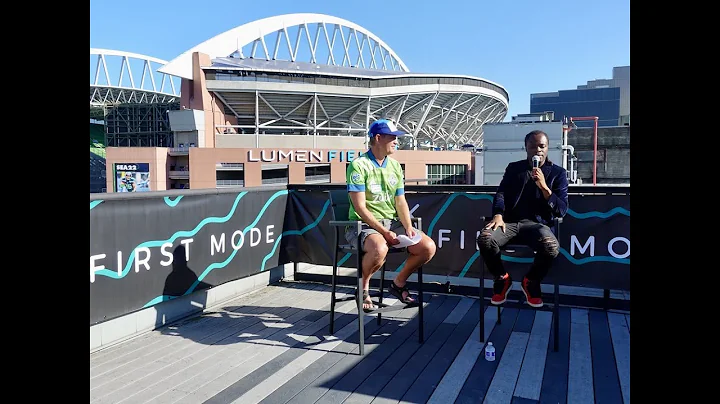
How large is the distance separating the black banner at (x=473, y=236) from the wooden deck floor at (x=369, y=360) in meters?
0.46

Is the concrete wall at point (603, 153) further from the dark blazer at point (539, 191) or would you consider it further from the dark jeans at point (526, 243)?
the dark jeans at point (526, 243)

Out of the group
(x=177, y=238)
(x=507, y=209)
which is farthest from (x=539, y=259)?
(x=177, y=238)

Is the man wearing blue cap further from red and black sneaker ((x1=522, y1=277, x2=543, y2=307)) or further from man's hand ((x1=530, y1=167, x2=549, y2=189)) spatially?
man's hand ((x1=530, y1=167, x2=549, y2=189))

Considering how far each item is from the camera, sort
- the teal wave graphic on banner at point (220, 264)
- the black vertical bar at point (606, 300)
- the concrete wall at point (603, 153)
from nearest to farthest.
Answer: the teal wave graphic on banner at point (220, 264)
the black vertical bar at point (606, 300)
the concrete wall at point (603, 153)

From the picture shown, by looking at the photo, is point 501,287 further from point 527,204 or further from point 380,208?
point 380,208

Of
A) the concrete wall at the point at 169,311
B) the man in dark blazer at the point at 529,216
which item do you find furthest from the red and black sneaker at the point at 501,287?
the concrete wall at the point at 169,311

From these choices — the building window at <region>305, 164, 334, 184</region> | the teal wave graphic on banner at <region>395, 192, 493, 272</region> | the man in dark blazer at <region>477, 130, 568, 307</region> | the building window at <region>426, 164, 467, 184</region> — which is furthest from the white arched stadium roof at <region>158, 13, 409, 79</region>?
the man in dark blazer at <region>477, 130, 568, 307</region>

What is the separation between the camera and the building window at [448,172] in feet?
161

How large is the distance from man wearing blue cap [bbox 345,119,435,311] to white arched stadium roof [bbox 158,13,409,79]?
1998 inches

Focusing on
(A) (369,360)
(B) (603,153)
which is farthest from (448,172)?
(A) (369,360)
